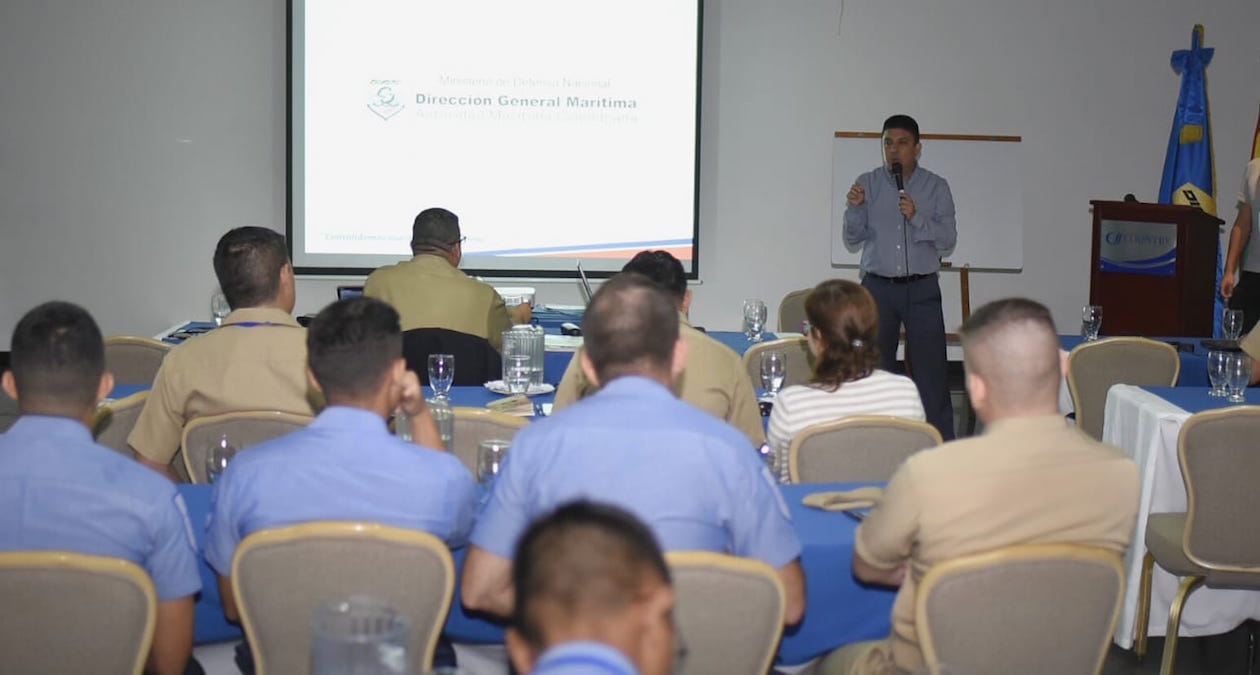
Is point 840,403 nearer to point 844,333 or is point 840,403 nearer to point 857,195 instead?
point 844,333

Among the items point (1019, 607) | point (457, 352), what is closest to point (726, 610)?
point (1019, 607)

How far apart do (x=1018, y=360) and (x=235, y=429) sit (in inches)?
79.3

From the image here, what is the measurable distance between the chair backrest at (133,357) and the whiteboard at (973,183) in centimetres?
518

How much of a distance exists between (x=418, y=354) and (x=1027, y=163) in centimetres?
563

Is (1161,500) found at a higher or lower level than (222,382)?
lower

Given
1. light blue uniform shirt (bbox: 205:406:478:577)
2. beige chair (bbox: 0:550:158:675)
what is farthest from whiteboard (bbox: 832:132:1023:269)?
beige chair (bbox: 0:550:158:675)

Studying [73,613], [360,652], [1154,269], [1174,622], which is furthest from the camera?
[1154,269]

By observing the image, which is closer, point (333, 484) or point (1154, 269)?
point (333, 484)

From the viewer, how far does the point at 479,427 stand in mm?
3736

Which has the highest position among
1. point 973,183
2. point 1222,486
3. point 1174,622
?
point 973,183

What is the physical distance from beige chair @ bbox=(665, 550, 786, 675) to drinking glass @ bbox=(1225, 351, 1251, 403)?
119 inches

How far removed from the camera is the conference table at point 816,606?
9.55ft

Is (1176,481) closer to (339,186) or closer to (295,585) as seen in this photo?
(295,585)

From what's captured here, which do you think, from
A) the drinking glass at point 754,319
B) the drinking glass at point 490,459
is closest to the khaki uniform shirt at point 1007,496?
the drinking glass at point 490,459
